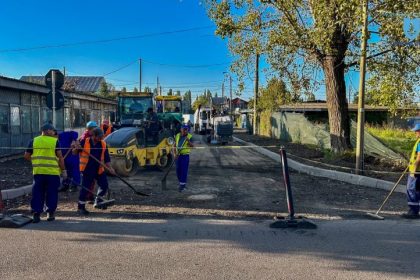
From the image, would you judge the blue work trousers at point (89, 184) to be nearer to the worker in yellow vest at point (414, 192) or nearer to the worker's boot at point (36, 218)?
the worker's boot at point (36, 218)

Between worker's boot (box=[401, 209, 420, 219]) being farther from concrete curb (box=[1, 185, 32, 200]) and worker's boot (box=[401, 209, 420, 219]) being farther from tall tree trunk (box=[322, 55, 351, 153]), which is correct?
tall tree trunk (box=[322, 55, 351, 153])

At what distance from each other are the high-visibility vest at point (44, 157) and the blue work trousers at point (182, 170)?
345 cm

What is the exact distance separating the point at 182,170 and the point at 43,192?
11.8 ft

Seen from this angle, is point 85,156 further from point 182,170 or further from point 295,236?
point 295,236

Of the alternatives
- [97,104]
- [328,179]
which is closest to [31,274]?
[328,179]

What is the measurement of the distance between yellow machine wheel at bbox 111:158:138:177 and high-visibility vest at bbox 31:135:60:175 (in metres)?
4.30

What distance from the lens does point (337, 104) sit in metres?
16.0

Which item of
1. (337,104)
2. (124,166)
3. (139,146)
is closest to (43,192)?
(124,166)

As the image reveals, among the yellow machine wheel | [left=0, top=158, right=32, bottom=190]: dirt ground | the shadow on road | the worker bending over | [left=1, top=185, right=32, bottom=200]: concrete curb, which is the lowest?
the shadow on road

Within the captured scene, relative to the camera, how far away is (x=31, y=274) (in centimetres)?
475

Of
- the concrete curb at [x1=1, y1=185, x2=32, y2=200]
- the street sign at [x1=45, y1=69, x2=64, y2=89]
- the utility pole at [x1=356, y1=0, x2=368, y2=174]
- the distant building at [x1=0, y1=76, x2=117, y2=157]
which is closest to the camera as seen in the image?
the concrete curb at [x1=1, y1=185, x2=32, y2=200]

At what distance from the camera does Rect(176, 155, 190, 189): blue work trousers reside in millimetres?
10203

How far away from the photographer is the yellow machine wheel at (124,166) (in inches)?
461

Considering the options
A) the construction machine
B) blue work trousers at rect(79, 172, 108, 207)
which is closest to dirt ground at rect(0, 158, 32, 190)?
the construction machine
